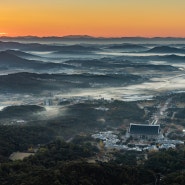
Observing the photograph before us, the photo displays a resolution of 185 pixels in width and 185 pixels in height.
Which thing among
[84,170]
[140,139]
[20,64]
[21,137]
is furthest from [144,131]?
[20,64]

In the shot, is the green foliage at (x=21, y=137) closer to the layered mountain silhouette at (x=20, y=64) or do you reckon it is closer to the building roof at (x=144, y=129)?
the building roof at (x=144, y=129)

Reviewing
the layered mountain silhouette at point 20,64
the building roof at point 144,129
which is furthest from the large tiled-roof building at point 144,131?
the layered mountain silhouette at point 20,64

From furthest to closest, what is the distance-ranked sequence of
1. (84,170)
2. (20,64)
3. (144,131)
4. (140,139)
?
(20,64) < (144,131) < (140,139) < (84,170)

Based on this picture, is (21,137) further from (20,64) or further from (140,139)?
(20,64)

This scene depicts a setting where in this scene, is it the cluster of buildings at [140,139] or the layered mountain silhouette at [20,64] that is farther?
the layered mountain silhouette at [20,64]

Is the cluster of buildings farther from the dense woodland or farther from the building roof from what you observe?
the dense woodland

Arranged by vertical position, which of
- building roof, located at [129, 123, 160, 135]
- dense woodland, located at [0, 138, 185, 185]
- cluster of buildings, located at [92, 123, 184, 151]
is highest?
dense woodland, located at [0, 138, 185, 185]

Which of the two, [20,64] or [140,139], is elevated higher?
[140,139]

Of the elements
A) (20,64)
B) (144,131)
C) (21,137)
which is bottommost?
(20,64)

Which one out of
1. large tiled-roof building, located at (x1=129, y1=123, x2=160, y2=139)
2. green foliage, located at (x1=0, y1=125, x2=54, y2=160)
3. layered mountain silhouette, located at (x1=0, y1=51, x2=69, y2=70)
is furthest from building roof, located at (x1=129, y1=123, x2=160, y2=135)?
layered mountain silhouette, located at (x1=0, y1=51, x2=69, y2=70)

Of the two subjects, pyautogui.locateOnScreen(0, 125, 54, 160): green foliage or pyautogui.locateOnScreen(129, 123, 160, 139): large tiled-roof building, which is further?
pyautogui.locateOnScreen(129, 123, 160, 139): large tiled-roof building

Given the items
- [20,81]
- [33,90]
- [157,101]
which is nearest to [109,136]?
[157,101]

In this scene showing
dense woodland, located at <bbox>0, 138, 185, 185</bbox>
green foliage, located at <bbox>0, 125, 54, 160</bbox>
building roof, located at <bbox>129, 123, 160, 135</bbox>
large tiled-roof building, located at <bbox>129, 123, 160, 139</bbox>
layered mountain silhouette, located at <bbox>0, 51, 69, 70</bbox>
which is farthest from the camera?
layered mountain silhouette, located at <bbox>0, 51, 69, 70</bbox>
